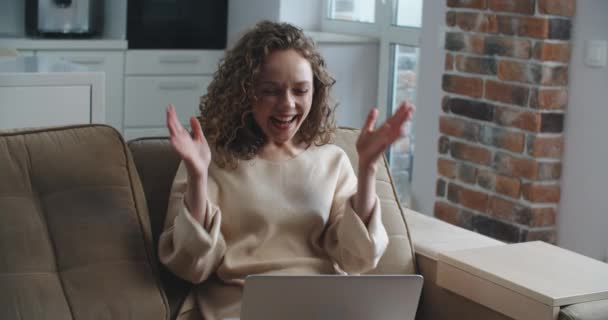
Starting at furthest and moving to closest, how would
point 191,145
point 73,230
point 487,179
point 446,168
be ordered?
point 446,168 < point 487,179 < point 73,230 < point 191,145

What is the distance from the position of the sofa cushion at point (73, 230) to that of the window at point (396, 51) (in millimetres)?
2525

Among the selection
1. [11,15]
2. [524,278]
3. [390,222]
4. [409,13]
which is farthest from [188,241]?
[11,15]

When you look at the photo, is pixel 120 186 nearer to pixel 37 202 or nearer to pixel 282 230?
pixel 37 202

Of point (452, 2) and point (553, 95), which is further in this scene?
point (452, 2)

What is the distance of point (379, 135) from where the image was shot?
6.26 feet

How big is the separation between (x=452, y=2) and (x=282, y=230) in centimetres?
193

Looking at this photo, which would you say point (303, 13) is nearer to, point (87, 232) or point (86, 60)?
point (86, 60)

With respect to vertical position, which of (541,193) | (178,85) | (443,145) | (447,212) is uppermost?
(178,85)

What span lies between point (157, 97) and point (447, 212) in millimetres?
1902

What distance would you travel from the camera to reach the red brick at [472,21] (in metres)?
3.52

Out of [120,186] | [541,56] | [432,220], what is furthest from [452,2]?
[120,186]

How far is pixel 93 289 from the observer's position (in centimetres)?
191

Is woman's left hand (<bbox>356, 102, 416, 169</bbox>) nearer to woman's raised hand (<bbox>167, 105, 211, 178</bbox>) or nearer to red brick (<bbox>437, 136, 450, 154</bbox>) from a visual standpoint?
woman's raised hand (<bbox>167, 105, 211, 178</bbox>)

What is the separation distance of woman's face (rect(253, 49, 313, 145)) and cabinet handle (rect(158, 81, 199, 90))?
10.2ft
